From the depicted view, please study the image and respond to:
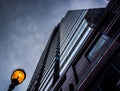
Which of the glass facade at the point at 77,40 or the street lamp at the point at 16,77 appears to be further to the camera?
the glass facade at the point at 77,40

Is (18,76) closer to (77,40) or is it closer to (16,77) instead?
(16,77)

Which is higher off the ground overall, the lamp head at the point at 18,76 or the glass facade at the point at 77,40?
the lamp head at the point at 18,76

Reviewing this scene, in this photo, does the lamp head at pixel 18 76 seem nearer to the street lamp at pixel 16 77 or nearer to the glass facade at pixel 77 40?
the street lamp at pixel 16 77

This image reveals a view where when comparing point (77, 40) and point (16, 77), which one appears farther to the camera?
point (77, 40)

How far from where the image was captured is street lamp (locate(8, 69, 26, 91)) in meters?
6.46

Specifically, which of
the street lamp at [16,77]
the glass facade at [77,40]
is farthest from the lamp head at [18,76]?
the glass facade at [77,40]

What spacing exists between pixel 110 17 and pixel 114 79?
5153 mm

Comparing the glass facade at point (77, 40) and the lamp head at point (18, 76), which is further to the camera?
the glass facade at point (77, 40)

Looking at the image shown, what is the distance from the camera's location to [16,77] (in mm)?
6531

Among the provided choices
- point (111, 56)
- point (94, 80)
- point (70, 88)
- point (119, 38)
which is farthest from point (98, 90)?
point (70, 88)

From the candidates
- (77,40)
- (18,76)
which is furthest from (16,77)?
(77,40)

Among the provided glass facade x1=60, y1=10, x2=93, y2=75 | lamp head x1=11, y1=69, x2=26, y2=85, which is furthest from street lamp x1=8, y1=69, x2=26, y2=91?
glass facade x1=60, y1=10, x2=93, y2=75

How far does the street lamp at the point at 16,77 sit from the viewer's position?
6.46 m

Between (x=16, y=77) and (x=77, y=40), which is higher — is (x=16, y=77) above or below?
above
